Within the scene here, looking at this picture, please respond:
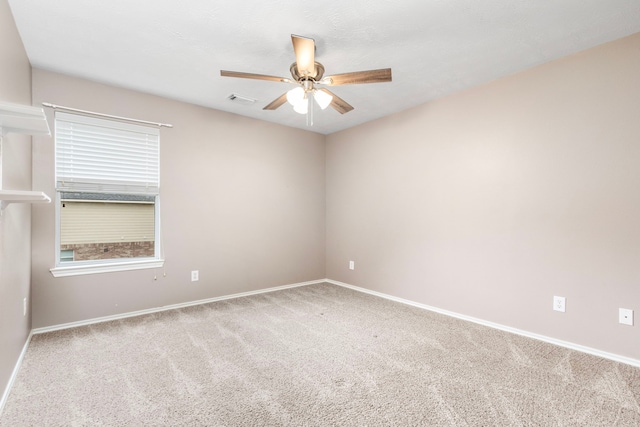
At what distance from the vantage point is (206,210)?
12.2 ft

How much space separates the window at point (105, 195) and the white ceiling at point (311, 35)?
538mm

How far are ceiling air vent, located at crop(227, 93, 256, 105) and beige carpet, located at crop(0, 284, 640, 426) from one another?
2.44 meters

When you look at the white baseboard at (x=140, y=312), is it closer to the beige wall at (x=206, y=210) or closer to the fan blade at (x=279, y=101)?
the beige wall at (x=206, y=210)

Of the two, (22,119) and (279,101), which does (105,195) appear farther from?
(279,101)

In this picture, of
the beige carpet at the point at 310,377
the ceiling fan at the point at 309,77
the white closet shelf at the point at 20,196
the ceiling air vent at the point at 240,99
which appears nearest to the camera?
the white closet shelf at the point at 20,196

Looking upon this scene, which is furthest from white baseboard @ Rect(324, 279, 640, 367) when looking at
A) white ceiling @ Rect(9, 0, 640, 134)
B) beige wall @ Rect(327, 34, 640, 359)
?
white ceiling @ Rect(9, 0, 640, 134)

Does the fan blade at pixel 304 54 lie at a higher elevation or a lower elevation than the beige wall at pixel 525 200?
higher

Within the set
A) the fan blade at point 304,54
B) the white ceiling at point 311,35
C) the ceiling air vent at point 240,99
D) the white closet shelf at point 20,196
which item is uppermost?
the white ceiling at point 311,35

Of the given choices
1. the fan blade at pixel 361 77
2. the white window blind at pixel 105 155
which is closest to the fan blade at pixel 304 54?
the fan blade at pixel 361 77

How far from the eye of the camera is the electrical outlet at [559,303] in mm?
2520

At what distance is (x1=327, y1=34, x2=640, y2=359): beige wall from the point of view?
228 cm

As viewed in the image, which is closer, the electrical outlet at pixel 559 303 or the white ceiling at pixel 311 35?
the white ceiling at pixel 311 35

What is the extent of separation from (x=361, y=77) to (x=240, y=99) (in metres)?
1.82

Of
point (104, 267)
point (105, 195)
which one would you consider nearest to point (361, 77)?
point (105, 195)
